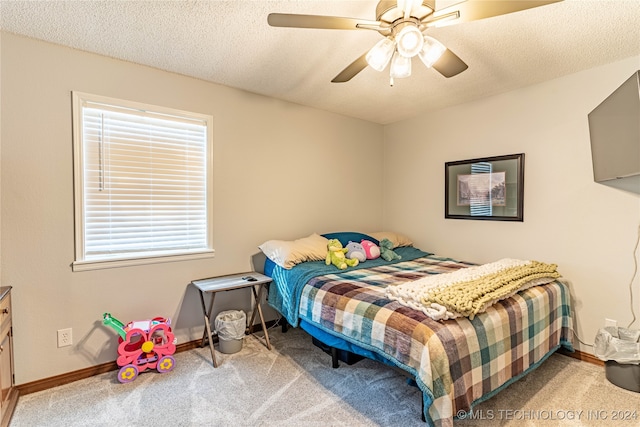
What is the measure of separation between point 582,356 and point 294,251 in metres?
2.51

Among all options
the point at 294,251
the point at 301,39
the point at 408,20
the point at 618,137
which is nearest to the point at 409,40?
the point at 408,20

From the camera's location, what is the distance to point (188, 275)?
9.05 ft

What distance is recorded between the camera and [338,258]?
285cm

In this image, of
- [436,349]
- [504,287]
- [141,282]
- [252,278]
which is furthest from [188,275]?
[504,287]

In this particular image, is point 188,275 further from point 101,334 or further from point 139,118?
point 139,118

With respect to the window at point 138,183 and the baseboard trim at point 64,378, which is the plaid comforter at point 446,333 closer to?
the window at point 138,183

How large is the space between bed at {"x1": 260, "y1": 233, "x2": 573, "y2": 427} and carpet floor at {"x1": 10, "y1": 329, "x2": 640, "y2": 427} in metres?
0.21

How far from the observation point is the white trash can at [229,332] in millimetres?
2641

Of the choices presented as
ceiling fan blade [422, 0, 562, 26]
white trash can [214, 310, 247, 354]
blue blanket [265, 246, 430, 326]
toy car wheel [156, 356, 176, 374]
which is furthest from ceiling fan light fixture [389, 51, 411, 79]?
toy car wheel [156, 356, 176, 374]

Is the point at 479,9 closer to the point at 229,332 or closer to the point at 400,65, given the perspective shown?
the point at 400,65

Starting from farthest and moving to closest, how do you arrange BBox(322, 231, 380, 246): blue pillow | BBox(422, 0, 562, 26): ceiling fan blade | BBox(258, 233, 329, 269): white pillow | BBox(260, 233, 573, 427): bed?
1. BBox(322, 231, 380, 246): blue pillow
2. BBox(258, 233, 329, 269): white pillow
3. BBox(260, 233, 573, 427): bed
4. BBox(422, 0, 562, 26): ceiling fan blade

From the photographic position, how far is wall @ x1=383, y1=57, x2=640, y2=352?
2.44 metres

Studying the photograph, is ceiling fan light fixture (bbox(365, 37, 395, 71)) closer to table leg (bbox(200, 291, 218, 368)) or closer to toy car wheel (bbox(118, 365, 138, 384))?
table leg (bbox(200, 291, 218, 368))

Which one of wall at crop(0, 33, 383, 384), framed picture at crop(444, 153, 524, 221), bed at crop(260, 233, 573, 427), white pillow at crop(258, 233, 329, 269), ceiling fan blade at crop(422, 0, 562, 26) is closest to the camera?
ceiling fan blade at crop(422, 0, 562, 26)
